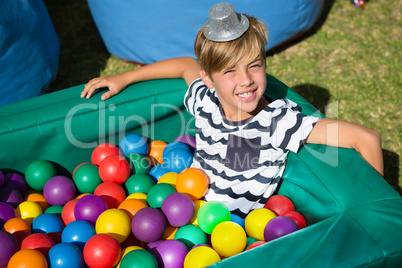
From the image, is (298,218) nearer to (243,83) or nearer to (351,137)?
(351,137)

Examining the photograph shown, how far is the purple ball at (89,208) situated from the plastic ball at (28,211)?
24cm

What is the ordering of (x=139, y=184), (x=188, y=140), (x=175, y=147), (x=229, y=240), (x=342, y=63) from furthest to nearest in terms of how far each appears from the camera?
(x=342, y=63)
(x=188, y=140)
(x=175, y=147)
(x=139, y=184)
(x=229, y=240)

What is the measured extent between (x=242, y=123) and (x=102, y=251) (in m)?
0.76

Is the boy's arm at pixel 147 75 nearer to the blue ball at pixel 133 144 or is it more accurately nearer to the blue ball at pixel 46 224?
the blue ball at pixel 133 144

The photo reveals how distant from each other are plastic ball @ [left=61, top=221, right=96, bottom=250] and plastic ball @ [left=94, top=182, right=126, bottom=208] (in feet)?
0.66

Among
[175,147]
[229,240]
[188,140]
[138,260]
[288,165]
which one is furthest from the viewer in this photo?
[188,140]

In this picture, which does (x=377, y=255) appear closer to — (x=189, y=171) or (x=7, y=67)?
(x=189, y=171)

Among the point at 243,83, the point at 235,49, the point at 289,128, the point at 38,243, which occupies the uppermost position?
the point at 235,49

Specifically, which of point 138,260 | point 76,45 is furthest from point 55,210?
point 76,45

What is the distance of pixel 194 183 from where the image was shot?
6.39 ft

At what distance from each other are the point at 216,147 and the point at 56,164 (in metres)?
0.87

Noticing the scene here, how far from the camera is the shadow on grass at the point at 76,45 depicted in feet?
11.4

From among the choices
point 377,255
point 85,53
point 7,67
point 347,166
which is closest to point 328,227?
point 377,255

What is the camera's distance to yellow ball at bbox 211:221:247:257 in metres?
1.72
